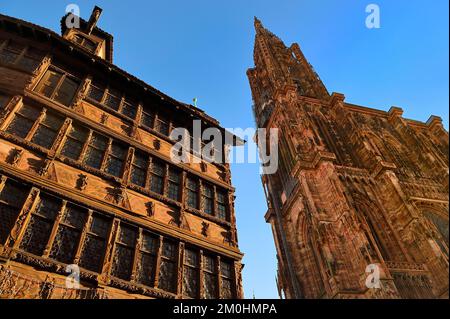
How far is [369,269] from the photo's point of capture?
16875 mm

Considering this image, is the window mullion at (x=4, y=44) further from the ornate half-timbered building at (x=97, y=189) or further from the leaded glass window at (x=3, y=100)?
the leaded glass window at (x=3, y=100)

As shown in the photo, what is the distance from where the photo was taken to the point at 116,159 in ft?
34.1

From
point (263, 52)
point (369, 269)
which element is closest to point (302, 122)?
point (369, 269)

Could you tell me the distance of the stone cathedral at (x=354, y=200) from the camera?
58.1 ft

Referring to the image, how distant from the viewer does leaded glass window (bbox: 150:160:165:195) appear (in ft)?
34.8

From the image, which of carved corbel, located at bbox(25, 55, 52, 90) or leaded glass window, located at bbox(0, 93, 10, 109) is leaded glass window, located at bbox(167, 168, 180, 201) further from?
leaded glass window, located at bbox(0, 93, 10, 109)

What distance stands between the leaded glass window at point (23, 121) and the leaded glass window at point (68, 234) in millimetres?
2554

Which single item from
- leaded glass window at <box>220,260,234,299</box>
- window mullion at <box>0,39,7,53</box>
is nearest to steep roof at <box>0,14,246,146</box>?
window mullion at <box>0,39,7,53</box>

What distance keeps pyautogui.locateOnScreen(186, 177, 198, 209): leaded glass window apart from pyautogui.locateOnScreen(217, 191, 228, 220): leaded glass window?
0.97m

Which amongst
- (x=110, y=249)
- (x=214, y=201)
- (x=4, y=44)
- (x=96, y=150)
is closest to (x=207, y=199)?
(x=214, y=201)

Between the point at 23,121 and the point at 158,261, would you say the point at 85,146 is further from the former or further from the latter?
the point at 158,261

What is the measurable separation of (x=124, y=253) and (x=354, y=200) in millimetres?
18128

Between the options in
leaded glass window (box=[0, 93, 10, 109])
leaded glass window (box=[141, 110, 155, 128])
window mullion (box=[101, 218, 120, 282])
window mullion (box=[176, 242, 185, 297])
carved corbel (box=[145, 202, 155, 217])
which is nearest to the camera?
window mullion (box=[101, 218, 120, 282])

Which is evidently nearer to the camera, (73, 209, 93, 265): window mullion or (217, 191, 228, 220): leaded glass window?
(73, 209, 93, 265): window mullion
